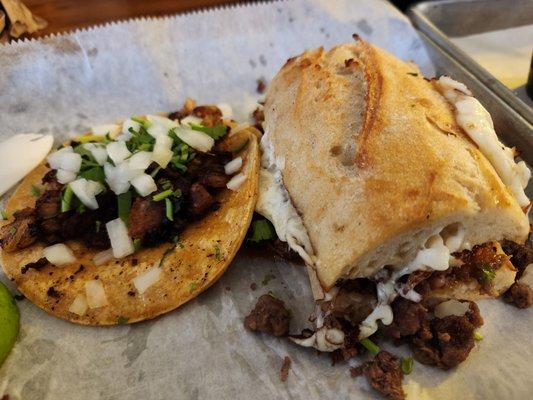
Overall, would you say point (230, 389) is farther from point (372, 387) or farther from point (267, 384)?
point (372, 387)

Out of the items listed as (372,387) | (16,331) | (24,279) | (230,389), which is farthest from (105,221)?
(372,387)

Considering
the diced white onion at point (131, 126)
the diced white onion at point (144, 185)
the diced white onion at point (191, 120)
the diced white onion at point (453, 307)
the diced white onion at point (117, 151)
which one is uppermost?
the diced white onion at point (117, 151)

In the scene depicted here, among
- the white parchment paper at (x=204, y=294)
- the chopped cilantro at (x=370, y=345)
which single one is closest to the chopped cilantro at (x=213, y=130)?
the white parchment paper at (x=204, y=294)

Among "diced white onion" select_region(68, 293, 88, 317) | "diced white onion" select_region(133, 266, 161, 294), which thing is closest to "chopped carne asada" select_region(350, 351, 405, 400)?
"diced white onion" select_region(133, 266, 161, 294)

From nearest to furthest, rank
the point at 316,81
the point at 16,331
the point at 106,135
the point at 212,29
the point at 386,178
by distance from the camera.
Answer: the point at 386,178
the point at 16,331
the point at 316,81
the point at 106,135
the point at 212,29

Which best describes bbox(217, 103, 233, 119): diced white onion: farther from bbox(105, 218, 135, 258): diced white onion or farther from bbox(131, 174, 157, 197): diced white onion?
bbox(105, 218, 135, 258): diced white onion

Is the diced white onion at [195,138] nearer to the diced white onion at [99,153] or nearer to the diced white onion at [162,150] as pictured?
the diced white onion at [162,150]
